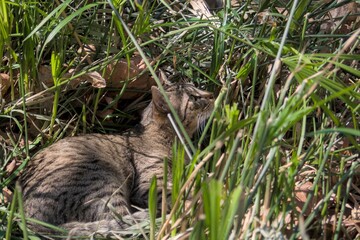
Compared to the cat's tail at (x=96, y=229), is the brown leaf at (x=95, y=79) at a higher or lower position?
higher

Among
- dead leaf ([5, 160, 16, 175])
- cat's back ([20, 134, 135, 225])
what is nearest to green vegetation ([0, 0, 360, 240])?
dead leaf ([5, 160, 16, 175])

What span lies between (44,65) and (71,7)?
15.4 inches

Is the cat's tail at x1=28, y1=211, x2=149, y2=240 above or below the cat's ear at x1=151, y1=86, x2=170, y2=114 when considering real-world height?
below

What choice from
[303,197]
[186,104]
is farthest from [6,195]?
[303,197]

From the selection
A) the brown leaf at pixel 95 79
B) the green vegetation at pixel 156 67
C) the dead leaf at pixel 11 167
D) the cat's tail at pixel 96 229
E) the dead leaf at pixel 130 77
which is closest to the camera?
the cat's tail at pixel 96 229

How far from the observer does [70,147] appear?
4.12 m

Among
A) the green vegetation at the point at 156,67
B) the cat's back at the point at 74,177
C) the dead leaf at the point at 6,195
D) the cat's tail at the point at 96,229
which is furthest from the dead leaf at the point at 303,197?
the dead leaf at the point at 6,195

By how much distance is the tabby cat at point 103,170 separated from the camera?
3.78 m

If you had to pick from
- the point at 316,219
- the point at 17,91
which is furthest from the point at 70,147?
the point at 316,219

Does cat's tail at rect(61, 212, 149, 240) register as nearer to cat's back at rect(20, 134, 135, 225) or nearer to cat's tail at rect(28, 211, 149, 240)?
cat's tail at rect(28, 211, 149, 240)

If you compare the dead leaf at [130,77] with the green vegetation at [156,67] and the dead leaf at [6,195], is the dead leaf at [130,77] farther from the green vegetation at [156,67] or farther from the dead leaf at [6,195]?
the dead leaf at [6,195]

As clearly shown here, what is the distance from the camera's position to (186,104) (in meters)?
4.56

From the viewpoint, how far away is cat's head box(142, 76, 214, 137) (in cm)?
449

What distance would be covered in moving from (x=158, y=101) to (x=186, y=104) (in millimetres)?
178
